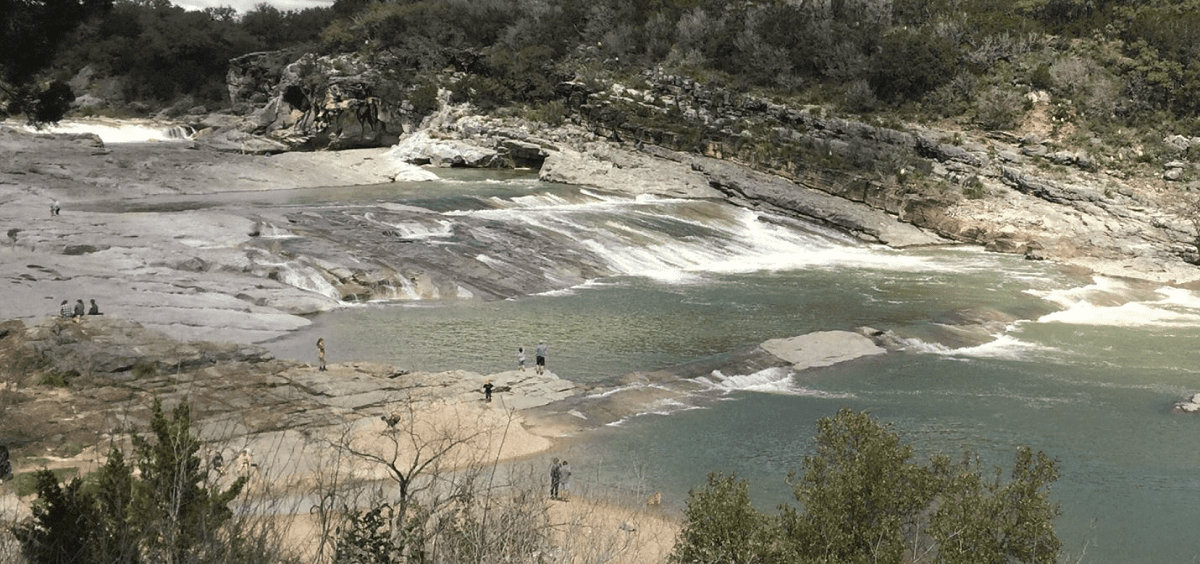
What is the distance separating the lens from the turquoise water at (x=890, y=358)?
17172 mm

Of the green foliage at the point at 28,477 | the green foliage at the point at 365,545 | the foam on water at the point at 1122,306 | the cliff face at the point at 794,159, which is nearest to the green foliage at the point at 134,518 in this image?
the green foliage at the point at 365,545

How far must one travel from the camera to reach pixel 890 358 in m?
24.9

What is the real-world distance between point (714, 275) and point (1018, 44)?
33.3 metres

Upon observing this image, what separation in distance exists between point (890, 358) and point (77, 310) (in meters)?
20.6

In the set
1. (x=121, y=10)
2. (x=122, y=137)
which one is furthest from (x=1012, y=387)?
(x=121, y=10)

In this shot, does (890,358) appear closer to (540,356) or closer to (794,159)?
(540,356)

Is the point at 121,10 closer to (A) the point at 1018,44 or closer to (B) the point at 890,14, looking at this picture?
(B) the point at 890,14

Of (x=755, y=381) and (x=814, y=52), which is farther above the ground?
(x=814, y=52)

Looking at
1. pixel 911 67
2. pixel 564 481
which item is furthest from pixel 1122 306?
pixel 911 67

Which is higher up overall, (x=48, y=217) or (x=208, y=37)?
(x=208, y=37)

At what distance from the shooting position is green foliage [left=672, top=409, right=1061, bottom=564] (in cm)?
895

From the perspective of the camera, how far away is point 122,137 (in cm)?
5872

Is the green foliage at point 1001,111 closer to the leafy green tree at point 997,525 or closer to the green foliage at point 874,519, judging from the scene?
the green foliage at point 874,519

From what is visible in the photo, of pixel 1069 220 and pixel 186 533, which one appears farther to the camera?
pixel 1069 220
